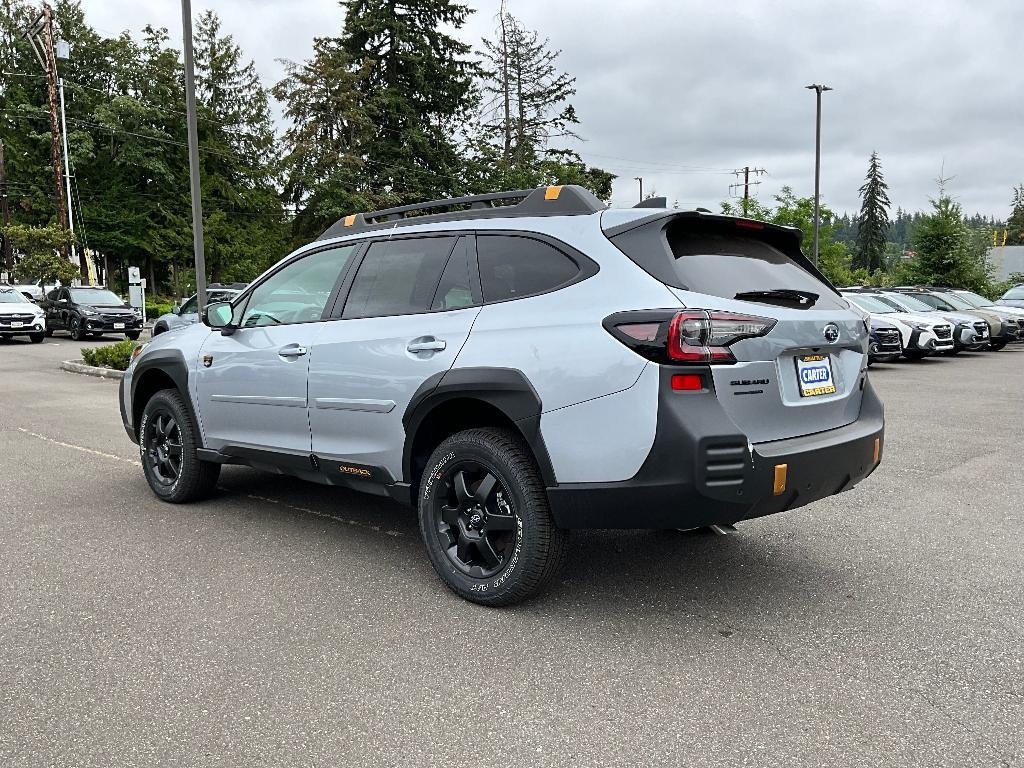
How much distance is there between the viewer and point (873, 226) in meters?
90.7

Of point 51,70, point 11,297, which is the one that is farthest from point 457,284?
point 51,70

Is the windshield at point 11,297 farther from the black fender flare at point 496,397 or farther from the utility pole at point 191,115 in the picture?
the black fender flare at point 496,397

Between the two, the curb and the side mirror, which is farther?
the curb

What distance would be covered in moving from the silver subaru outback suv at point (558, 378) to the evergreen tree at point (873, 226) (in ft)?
304

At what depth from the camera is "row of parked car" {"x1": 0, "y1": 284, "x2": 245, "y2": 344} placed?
24.2 meters

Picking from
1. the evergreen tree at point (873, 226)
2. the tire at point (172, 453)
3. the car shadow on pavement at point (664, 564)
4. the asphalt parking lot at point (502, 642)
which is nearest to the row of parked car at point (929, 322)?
the asphalt parking lot at point (502, 642)

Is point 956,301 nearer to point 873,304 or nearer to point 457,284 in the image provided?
point 873,304

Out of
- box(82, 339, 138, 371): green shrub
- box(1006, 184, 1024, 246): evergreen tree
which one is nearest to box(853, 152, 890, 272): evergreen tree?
box(1006, 184, 1024, 246): evergreen tree

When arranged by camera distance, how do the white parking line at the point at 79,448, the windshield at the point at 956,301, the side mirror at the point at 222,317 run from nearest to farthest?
the side mirror at the point at 222,317, the white parking line at the point at 79,448, the windshield at the point at 956,301

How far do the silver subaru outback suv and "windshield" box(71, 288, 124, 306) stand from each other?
23.8 meters

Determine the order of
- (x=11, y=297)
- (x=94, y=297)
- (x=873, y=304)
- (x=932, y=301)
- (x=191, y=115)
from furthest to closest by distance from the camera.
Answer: (x=94, y=297), (x=11, y=297), (x=932, y=301), (x=873, y=304), (x=191, y=115)

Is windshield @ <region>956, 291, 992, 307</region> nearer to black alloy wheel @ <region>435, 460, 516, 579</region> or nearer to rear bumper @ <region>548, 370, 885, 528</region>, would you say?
rear bumper @ <region>548, 370, 885, 528</region>

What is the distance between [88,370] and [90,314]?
1041cm

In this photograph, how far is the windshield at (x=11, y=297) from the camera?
2513cm
